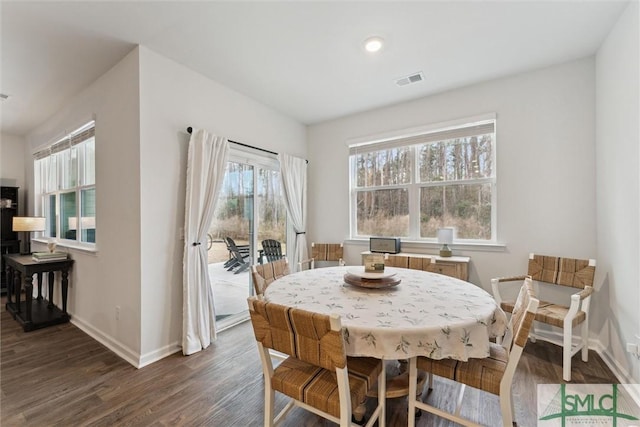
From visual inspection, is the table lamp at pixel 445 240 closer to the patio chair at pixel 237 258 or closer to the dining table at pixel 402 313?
the dining table at pixel 402 313

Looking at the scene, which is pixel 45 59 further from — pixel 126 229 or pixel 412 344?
pixel 412 344

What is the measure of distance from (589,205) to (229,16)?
355 centimetres

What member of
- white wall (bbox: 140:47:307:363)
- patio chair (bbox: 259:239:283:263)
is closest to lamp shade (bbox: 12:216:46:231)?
white wall (bbox: 140:47:307:363)

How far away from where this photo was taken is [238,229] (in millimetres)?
3367

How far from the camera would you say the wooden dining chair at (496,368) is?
1.29 m

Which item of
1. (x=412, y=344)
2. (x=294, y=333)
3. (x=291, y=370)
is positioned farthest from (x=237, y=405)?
(x=412, y=344)

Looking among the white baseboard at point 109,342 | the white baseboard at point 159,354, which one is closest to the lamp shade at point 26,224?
the white baseboard at point 109,342

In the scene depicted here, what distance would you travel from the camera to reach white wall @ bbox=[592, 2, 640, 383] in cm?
190

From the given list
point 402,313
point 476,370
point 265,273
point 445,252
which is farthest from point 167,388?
point 445,252

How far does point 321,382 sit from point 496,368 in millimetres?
925

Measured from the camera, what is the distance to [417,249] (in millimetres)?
3432

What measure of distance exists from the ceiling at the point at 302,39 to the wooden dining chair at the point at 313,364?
206 centimetres

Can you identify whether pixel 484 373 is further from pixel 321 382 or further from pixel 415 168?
pixel 415 168

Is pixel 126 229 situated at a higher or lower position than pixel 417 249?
higher
